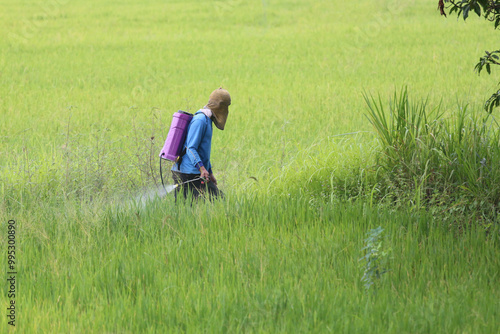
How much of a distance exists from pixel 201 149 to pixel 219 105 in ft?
1.35

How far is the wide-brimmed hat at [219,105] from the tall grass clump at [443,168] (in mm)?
1263

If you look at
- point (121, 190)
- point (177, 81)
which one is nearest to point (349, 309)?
point (121, 190)

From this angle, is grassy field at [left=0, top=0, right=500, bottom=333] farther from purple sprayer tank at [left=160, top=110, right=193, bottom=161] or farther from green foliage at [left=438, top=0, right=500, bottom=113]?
green foliage at [left=438, top=0, right=500, bottom=113]

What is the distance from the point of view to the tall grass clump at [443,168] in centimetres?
447

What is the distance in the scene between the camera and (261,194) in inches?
207

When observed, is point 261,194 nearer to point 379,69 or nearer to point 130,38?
point 379,69

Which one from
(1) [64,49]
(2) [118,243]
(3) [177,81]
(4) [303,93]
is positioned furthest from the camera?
(1) [64,49]

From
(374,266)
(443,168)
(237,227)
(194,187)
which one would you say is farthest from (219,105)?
(374,266)

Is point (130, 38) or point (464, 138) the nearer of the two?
point (464, 138)

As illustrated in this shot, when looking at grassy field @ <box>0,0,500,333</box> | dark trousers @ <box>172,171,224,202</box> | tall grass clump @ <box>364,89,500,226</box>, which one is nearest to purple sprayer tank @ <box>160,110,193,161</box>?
dark trousers @ <box>172,171,224,202</box>

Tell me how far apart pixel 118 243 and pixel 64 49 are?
536 inches

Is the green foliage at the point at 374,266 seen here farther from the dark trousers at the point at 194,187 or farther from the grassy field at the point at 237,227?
the dark trousers at the point at 194,187

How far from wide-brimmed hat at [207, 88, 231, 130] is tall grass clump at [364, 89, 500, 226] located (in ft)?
4.14

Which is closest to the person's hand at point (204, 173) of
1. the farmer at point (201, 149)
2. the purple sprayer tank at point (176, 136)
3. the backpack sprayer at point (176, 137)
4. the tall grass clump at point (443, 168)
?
the farmer at point (201, 149)
